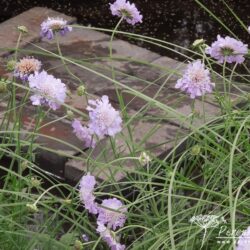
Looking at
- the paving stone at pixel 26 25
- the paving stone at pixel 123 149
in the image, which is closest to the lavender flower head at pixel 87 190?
the paving stone at pixel 123 149

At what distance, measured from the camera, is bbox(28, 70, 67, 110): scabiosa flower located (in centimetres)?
164

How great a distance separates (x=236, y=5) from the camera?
4477 mm

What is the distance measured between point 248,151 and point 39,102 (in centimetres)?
47

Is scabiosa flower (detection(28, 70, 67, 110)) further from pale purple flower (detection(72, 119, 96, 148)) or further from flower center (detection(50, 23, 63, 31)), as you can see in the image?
flower center (detection(50, 23, 63, 31))

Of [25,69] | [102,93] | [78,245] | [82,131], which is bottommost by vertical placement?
[102,93]

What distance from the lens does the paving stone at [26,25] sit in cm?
322

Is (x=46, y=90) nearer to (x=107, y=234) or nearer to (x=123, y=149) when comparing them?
(x=107, y=234)

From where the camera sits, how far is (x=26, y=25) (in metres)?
3.38

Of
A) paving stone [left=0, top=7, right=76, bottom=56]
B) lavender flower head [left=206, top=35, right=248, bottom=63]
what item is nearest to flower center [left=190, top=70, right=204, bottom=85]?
lavender flower head [left=206, top=35, right=248, bottom=63]

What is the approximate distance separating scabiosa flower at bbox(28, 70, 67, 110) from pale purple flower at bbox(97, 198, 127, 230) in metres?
0.22

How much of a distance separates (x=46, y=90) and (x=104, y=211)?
27 cm

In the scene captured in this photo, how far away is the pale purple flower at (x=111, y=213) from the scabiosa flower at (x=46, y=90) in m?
0.22

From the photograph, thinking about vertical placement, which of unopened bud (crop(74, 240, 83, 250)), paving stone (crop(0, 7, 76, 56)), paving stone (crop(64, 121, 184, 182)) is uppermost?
unopened bud (crop(74, 240, 83, 250))

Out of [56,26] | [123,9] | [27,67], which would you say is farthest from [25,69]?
[123,9]
